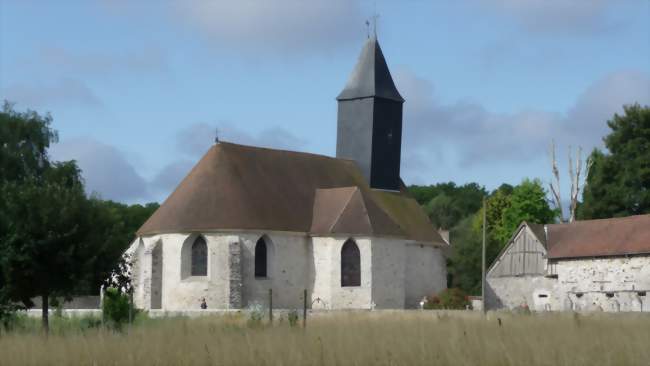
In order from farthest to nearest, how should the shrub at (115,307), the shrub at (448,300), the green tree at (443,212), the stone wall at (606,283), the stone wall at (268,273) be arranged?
1. the green tree at (443,212)
2. the shrub at (448,300)
3. the stone wall at (268,273)
4. the stone wall at (606,283)
5. the shrub at (115,307)

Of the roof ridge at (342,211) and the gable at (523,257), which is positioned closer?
the roof ridge at (342,211)

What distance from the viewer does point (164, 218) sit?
4112 cm

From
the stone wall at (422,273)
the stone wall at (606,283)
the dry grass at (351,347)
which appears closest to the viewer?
the dry grass at (351,347)

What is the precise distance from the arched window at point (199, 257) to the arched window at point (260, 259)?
1996 millimetres

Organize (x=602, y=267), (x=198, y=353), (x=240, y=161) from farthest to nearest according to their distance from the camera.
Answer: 1. (x=240, y=161)
2. (x=602, y=267)
3. (x=198, y=353)

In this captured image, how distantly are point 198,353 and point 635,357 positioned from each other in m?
5.00

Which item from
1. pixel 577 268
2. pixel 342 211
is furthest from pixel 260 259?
pixel 577 268

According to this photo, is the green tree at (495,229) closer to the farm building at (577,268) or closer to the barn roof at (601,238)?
the farm building at (577,268)

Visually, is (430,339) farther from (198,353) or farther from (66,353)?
(66,353)

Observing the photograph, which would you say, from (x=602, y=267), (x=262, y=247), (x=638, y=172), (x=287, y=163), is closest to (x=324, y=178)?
(x=287, y=163)

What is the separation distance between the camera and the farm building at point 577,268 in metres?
38.4

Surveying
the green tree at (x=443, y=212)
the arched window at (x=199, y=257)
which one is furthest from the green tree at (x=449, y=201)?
the arched window at (x=199, y=257)

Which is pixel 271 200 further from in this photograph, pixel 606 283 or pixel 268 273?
pixel 606 283

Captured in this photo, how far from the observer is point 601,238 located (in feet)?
132
